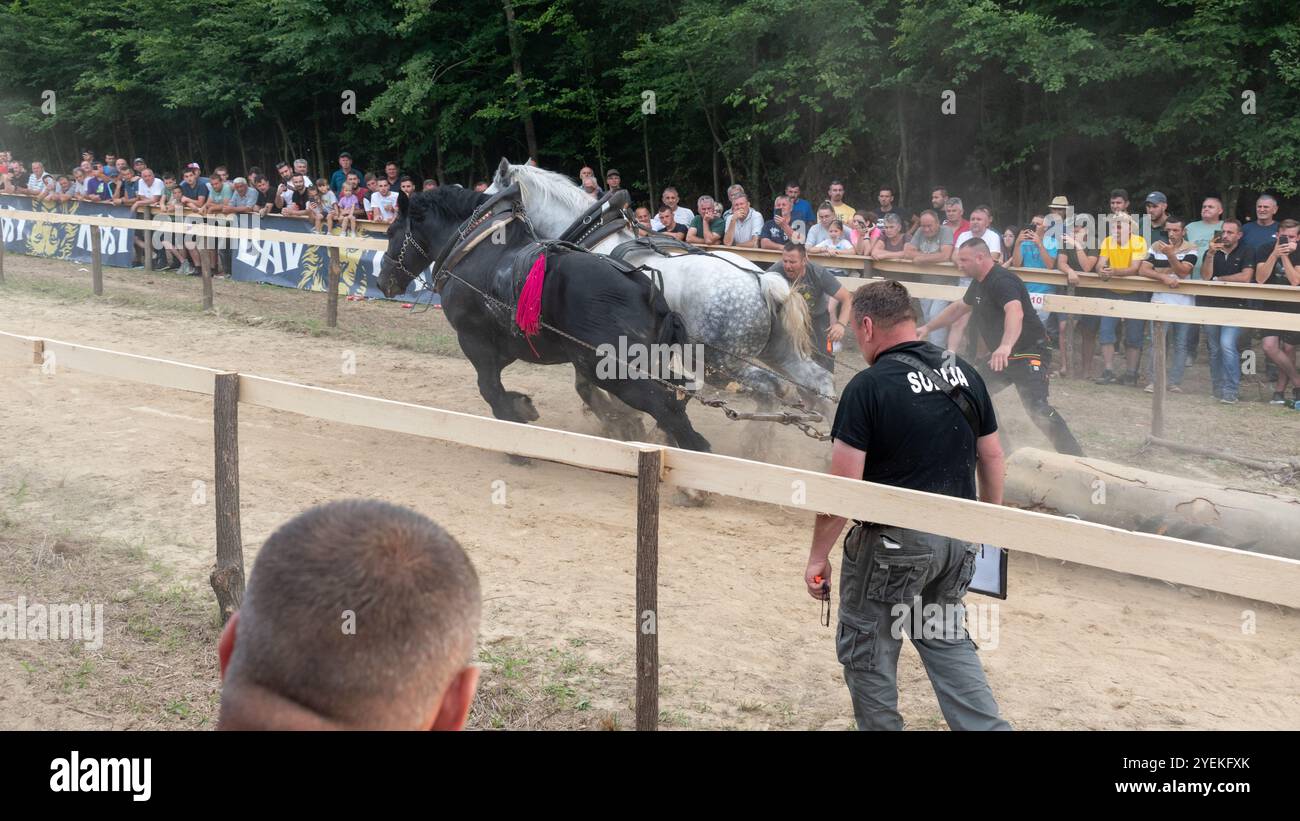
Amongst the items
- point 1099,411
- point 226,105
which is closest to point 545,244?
point 1099,411

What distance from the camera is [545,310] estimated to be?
773 cm

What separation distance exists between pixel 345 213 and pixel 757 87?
626cm

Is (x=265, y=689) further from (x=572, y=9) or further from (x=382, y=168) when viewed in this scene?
(x=382, y=168)

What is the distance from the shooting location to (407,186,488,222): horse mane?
→ 8945 mm

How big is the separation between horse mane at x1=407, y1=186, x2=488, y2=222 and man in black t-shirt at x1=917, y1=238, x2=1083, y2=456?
3711 millimetres

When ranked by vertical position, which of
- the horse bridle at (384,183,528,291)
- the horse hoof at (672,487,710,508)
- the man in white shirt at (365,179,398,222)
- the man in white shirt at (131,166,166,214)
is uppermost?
the man in white shirt at (131,166,166,214)

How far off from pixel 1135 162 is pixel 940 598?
12853mm

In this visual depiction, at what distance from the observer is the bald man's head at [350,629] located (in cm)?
145

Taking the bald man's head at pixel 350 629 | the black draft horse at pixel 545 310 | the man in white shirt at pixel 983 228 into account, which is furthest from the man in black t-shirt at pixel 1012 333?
the bald man's head at pixel 350 629

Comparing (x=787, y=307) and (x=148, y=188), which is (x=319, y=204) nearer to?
(x=148, y=188)

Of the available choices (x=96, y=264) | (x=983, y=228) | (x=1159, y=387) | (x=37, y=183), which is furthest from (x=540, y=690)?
(x=37, y=183)

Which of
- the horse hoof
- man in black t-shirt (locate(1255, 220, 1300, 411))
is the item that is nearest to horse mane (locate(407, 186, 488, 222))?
the horse hoof

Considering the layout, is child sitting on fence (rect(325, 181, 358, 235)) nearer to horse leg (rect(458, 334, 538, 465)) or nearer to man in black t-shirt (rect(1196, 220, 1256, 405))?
horse leg (rect(458, 334, 538, 465))

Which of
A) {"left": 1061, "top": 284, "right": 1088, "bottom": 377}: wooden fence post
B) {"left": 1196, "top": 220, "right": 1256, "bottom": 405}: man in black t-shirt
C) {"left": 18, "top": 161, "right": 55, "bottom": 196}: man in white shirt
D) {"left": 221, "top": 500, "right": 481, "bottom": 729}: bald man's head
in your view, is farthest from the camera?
{"left": 18, "top": 161, "right": 55, "bottom": 196}: man in white shirt
